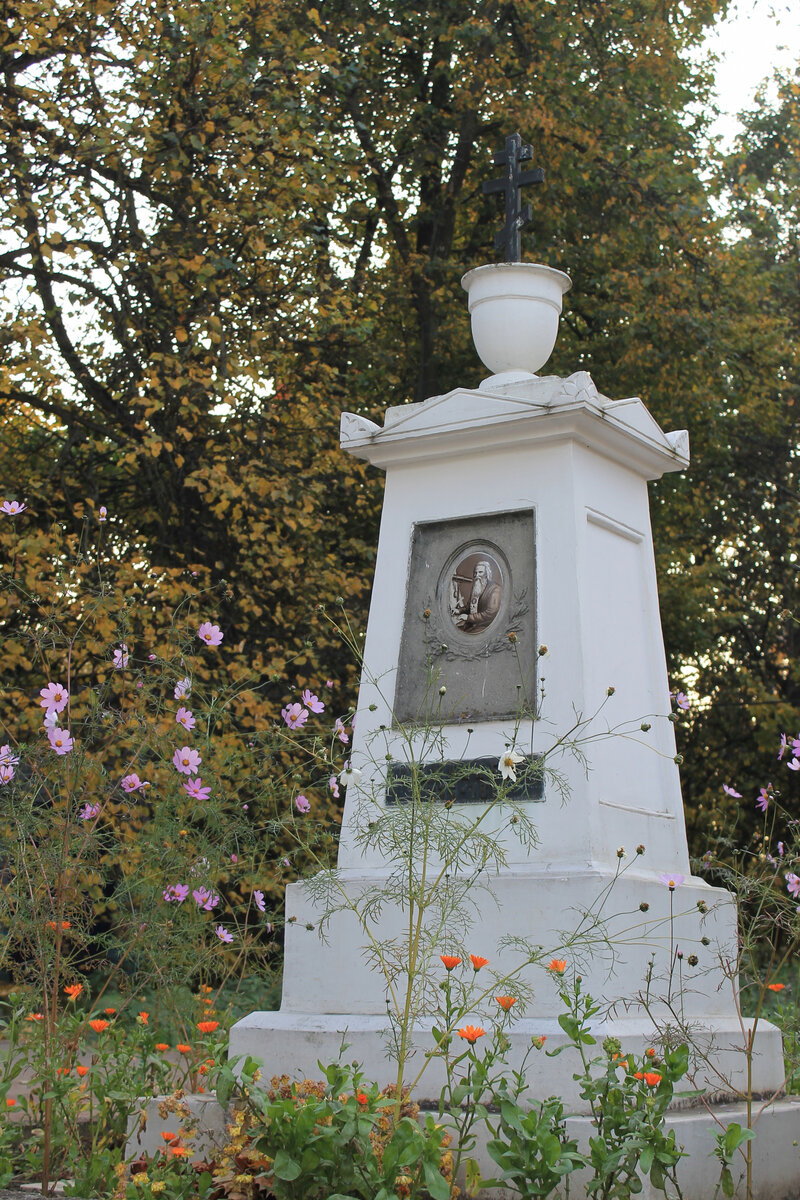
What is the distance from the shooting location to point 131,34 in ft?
29.2

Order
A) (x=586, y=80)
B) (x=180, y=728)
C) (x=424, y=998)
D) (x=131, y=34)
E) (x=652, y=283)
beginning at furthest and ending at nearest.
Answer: (x=586, y=80) < (x=652, y=283) < (x=131, y=34) < (x=180, y=728) < (x=424, y=998)

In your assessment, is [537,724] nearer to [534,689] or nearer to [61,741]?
[534,689]

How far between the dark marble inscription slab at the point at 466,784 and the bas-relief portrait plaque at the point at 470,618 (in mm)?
169

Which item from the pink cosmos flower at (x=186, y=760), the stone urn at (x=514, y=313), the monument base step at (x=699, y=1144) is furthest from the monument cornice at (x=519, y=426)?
the monument base step at (x=699, y=1144)

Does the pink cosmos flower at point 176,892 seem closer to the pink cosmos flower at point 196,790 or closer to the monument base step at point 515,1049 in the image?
the pink cosmos flower at point 196,790

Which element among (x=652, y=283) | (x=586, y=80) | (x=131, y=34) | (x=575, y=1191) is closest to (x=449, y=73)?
(x=586, y=80)

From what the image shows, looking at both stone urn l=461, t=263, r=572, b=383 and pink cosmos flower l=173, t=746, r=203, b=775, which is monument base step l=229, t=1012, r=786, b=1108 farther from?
stone urn l=461, t=263, r=572, b=383

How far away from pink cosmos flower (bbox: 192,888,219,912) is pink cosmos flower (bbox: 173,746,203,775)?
0.49 metres

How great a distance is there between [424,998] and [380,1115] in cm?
87

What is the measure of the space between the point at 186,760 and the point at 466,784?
104cm

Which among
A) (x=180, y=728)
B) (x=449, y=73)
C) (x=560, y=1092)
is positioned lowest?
(x=560, y=1092)

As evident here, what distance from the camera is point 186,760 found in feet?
15.0

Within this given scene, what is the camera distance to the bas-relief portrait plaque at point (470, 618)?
4.28m

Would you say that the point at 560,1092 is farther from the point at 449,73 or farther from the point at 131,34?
the point at 449,73
